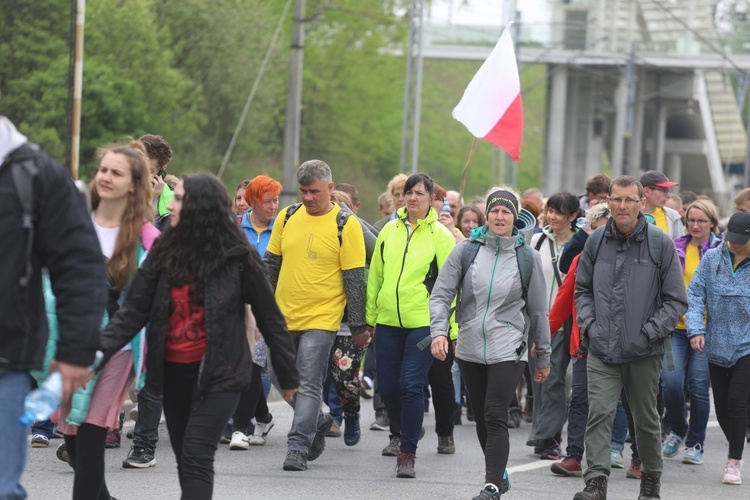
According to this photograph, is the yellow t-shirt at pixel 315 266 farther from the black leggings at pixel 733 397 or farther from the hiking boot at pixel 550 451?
the black leggings at pixel 733 397

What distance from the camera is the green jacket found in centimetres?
877

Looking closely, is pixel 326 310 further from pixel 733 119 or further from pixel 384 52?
pixel 733 119

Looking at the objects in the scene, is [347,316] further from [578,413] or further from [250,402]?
[578,413]

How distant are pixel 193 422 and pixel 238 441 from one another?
13.3 ft

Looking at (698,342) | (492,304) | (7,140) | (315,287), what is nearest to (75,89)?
(315,287)

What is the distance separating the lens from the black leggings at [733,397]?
8875 millimetres

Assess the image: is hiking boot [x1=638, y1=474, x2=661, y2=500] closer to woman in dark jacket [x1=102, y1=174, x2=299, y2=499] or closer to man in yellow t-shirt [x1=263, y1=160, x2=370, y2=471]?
man in yellow t-shirt [x1=263, y1=160, x2=370, y2=471]

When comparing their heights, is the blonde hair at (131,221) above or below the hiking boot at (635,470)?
Result: above

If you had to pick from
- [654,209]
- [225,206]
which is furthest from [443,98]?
[225,206]

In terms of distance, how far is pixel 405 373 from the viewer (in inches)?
343

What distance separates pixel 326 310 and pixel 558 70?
1629 inches

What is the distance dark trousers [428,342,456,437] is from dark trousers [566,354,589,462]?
0.91m

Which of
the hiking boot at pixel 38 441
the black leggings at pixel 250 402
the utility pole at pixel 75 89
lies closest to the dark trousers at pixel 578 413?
the black leggings at pixel 250 402

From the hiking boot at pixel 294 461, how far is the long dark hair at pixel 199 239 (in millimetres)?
3246
